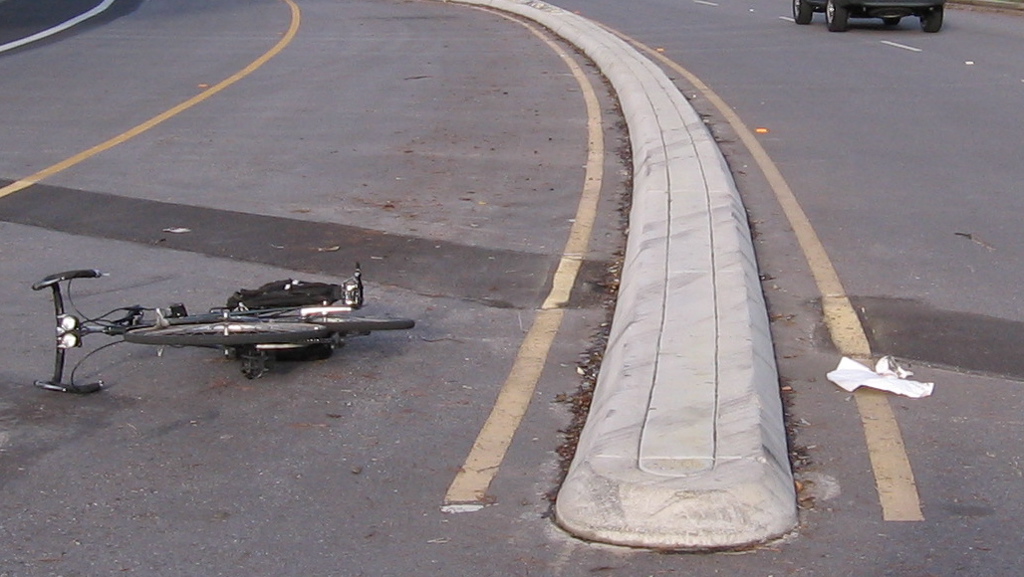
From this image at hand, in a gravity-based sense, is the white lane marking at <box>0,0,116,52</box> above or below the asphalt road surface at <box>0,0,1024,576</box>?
below

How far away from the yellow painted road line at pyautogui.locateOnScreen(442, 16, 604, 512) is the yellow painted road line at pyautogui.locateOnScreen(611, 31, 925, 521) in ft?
4.42

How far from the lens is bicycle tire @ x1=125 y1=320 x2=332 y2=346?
6.05m

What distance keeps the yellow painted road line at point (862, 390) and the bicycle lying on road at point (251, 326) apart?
2044 millimetres

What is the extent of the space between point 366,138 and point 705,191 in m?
4.83

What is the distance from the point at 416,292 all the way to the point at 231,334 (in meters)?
1.79

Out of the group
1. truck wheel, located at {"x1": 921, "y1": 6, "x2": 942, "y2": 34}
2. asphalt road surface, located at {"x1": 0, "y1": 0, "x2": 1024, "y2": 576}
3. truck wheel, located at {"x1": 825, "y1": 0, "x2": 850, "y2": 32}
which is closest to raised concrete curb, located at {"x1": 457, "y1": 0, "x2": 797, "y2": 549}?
asphalt road surface, located at {"x1": 0, "y1": 0, "x2": 1024, "y2": 576}

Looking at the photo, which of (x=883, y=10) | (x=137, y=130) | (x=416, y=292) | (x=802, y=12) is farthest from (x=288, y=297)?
(x=802, y=12)

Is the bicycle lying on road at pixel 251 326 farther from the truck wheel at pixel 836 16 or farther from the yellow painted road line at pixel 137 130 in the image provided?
the truck wheel at pixel 836 16

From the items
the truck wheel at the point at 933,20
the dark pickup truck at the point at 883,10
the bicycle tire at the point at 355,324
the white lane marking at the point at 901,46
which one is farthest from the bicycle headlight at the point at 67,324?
the truck wheel at the point at 933,20

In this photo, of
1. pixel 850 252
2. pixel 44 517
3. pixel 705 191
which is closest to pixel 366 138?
pixel 705 191

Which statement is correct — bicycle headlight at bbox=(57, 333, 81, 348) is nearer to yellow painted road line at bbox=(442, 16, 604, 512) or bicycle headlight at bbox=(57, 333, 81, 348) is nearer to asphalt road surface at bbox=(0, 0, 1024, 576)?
asphalt road surface at bbox=(0, 0, 1024, 576)

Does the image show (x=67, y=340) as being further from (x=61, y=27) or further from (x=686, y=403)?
(x=61, y=27)

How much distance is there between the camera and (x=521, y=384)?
6172 millimetres

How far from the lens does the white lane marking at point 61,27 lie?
22213 millimetres
